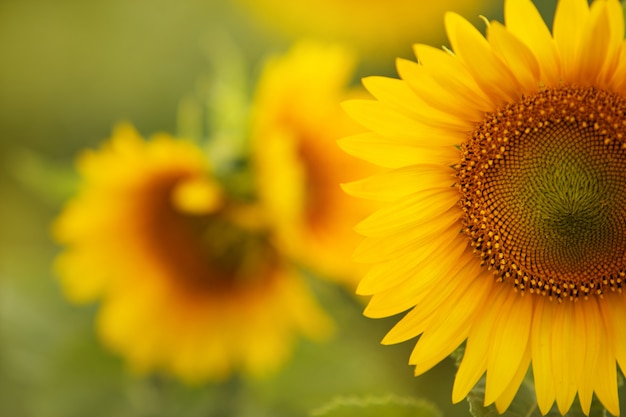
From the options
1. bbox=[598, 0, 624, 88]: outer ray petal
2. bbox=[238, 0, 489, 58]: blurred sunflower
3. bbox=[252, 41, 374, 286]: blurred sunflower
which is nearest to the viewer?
bbox=[598, 0, 624, 88]: outer ray petal

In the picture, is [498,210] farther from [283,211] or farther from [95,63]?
[95,63]

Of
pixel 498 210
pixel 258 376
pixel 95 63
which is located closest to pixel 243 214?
pixel 258 376

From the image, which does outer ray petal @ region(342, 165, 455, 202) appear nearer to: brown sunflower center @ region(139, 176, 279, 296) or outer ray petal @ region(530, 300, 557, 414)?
outer ray petal @ region(530, 300, 557, 414)

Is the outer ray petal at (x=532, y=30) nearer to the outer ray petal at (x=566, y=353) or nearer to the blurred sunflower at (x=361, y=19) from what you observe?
the outer ray petal at (x=566, y=353)

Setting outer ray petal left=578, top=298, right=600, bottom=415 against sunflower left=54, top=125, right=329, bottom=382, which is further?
sunflower left=54, top=125, right=329, bottom=382

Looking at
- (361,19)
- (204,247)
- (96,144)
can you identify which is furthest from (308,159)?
(361,19)

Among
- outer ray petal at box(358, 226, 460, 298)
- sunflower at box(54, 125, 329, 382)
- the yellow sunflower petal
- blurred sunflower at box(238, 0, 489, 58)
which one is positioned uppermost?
blurred sunflower at box(238, 0, 489, 58)

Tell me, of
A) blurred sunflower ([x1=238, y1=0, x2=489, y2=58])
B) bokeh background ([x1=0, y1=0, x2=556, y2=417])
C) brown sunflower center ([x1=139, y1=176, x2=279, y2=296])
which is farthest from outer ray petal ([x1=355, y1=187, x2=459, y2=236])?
blurred sunflower ([x1=238, y1=0, x2=489, y2=58])

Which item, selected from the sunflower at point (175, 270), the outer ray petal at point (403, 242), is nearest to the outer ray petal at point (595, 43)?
the outer ray petal at point (403, 242)
